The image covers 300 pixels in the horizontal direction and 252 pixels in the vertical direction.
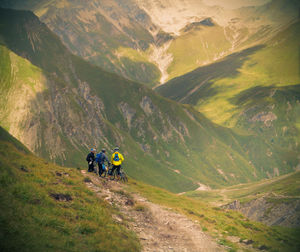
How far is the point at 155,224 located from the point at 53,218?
Result: 1115 cm

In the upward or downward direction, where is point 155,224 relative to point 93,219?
upward

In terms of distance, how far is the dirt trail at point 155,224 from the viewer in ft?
77.7

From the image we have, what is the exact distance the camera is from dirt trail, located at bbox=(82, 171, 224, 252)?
23672 millimetres

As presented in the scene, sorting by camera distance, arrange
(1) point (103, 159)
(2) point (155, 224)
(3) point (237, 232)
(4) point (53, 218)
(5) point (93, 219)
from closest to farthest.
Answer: (4) point (53, 218), (5) point (93, 219), (2) point (155, 224), (3) point (237, 232), (1) point (103, 159)

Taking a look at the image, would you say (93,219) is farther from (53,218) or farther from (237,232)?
(237,232)

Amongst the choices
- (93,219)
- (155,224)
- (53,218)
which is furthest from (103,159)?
(53,218)

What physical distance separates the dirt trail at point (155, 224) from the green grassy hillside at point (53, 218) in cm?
176

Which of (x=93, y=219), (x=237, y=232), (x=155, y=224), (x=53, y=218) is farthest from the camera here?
(x=237, y=232)

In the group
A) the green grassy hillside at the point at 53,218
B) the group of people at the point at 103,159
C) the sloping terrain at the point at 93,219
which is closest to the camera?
the green grassy hillside at the point at 53,218

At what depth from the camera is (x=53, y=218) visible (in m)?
18.5

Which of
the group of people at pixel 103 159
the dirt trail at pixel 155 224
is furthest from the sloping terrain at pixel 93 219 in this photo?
the group of people at pixel 103 159

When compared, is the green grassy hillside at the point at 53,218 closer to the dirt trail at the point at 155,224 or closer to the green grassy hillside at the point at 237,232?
the dirt trail at the point at 155,224

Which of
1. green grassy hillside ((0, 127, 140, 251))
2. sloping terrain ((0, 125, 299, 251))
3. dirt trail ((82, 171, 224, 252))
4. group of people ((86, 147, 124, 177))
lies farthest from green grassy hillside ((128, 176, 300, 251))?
green grassy hillside ((0, 127, 140, 251))

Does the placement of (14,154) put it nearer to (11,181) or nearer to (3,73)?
(11,181)
